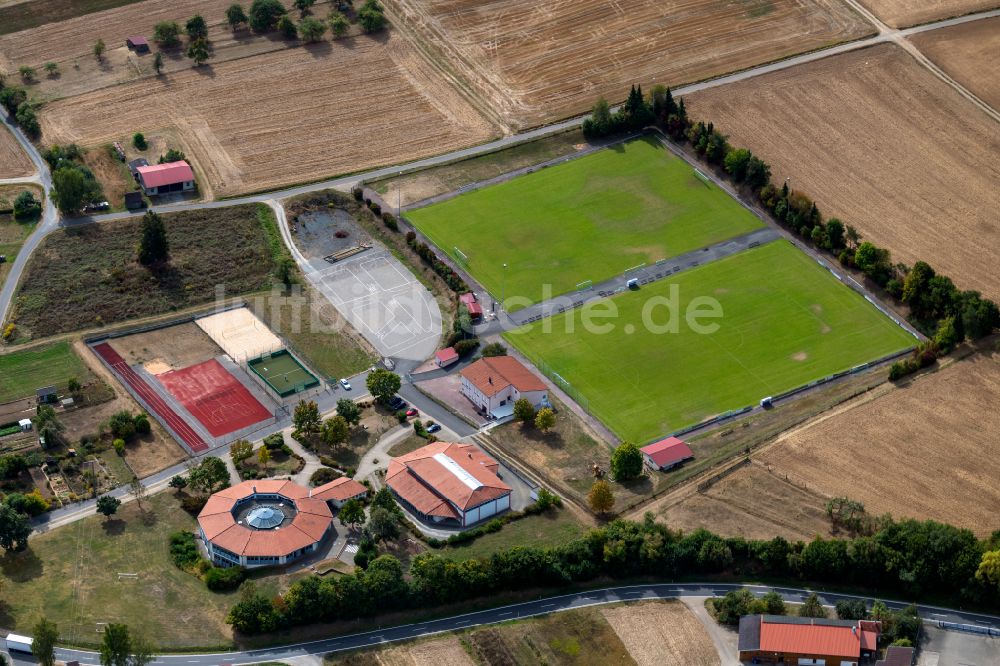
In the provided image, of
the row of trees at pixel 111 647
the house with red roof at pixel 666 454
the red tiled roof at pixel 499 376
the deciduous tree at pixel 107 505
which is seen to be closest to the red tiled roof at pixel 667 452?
the house with red roof at pixel 666 454

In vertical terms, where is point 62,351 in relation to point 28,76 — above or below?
below

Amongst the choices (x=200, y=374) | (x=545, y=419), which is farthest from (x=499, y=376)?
(x=200, y=374)

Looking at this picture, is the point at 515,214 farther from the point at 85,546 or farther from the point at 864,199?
the point at 85,546

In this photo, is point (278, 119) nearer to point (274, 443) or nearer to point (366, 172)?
point (366, 172)

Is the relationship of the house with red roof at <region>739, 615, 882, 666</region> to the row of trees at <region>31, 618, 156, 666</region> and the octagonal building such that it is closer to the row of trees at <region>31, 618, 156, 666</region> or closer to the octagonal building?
the octagonal building

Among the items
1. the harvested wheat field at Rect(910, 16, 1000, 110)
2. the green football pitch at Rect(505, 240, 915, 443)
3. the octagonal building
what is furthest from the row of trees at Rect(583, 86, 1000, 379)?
the octagonal building

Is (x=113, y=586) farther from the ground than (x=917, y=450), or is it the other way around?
(x=113, y=586)

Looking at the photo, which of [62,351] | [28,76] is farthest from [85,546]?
[28,76]
